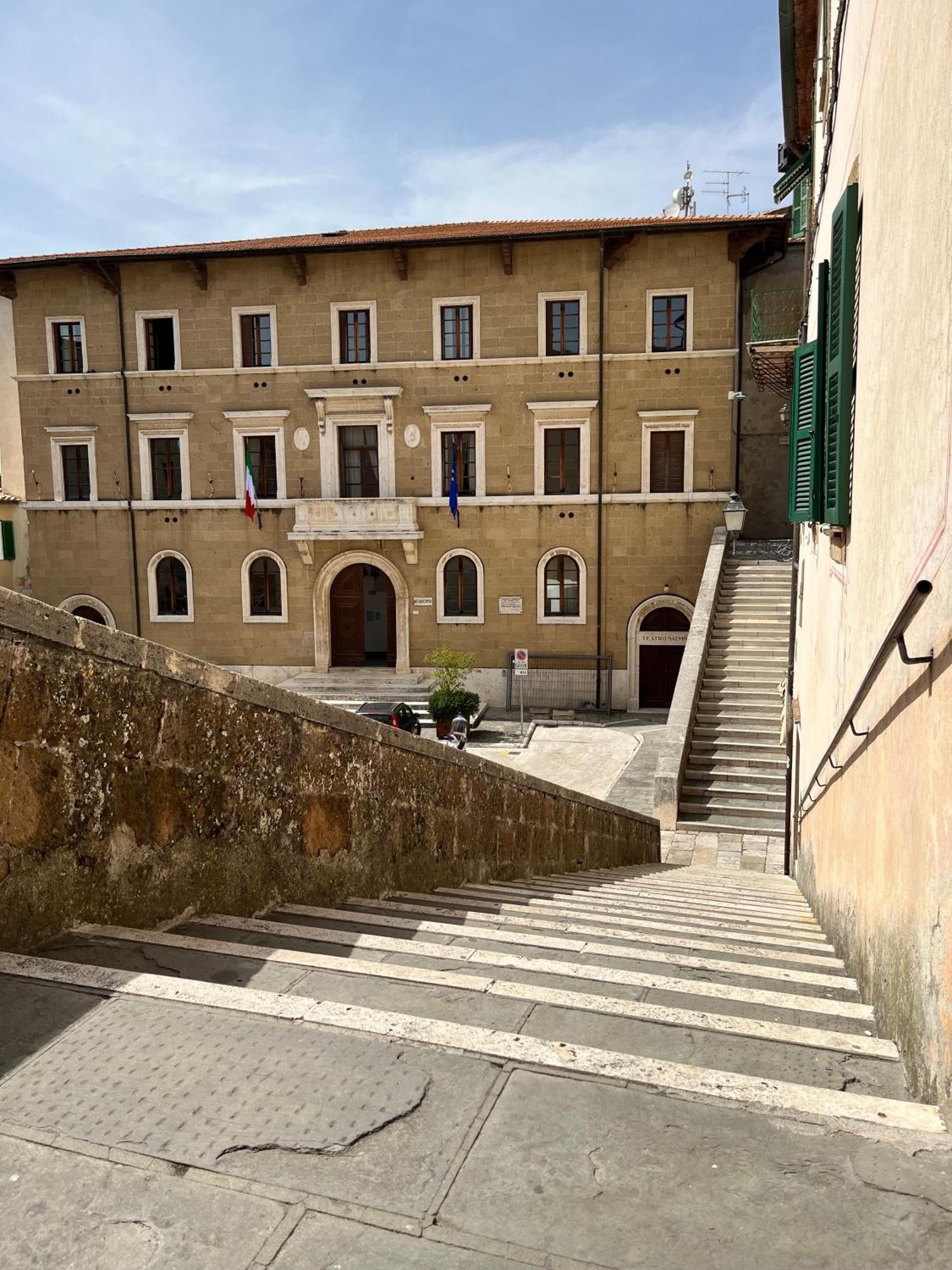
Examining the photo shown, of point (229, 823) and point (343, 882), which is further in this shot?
point (343, 882)

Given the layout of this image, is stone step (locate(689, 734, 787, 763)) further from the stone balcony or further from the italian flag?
the italian flag

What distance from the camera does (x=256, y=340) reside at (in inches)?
899

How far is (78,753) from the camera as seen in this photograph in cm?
314

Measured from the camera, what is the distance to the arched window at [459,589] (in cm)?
2262

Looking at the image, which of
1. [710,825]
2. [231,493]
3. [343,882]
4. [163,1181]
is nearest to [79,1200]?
[163,1181]

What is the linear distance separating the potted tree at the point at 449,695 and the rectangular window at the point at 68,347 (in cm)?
1261

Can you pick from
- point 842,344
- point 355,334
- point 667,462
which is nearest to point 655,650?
point 667,462

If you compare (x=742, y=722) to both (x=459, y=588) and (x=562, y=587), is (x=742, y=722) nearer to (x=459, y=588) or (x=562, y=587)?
(x=562, y=587)

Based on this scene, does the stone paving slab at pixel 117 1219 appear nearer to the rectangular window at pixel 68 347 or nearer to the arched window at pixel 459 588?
the arched window at pixel 459 588

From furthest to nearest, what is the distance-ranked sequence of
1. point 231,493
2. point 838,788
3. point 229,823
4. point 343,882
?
point 231,493
point 838,788
point 343,882
point 229,823

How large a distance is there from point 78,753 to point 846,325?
5047 millimetres

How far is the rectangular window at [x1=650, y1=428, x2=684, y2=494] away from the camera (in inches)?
846

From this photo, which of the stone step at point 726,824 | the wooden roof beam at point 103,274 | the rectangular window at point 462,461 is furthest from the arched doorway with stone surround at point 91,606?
the stone step at point 726,824

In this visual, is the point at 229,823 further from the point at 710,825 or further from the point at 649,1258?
the point at 710,825
